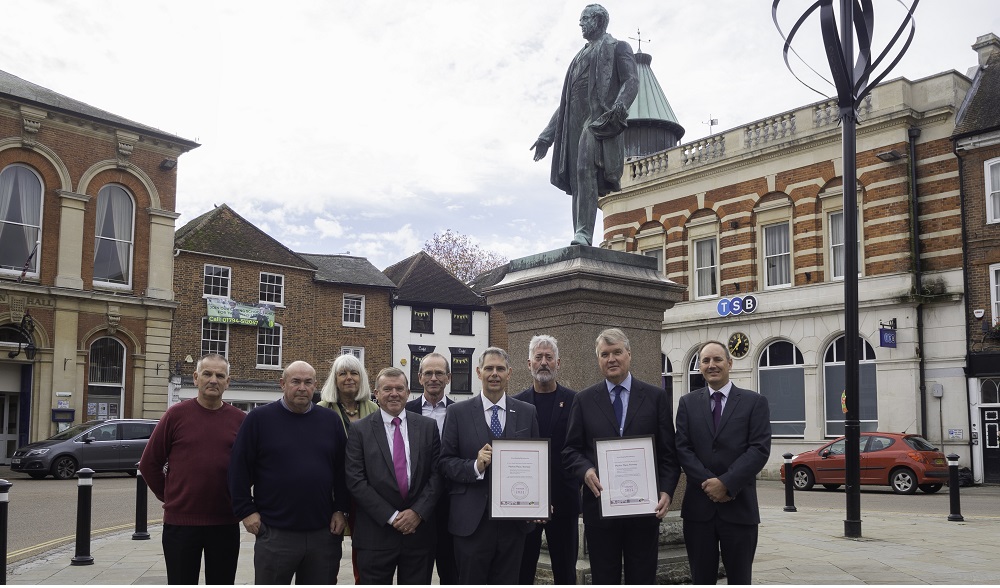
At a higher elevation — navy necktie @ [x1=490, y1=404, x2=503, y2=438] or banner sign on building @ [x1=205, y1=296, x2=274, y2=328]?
banner sign on building @ [x1=205, y1=296, x2=274, y2=328]

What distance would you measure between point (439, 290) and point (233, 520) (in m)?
37.6

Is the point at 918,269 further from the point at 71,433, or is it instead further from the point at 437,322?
the point at 437,322

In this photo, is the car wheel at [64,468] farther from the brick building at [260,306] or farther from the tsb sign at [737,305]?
the tsb sign at [737,305]

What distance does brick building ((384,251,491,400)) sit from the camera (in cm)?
4078

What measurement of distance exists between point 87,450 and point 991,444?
22.6 meters

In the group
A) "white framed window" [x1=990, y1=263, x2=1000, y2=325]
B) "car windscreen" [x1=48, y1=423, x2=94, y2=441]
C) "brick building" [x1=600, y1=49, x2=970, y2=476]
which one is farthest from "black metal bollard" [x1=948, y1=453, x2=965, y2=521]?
"car windscreen" [x1=48, y1=423, x2=94, y2=441]

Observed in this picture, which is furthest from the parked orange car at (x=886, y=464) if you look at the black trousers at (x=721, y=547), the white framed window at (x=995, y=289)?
the black trousers at (x=721, y=547)

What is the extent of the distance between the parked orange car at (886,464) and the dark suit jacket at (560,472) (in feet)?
47.4

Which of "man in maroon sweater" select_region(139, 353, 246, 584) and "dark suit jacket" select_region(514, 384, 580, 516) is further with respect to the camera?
"dark suit jacket" select_region(514, 384, 580, 516)

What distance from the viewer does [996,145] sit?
2192 centimetres

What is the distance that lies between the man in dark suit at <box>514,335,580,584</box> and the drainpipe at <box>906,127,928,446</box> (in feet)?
66.4

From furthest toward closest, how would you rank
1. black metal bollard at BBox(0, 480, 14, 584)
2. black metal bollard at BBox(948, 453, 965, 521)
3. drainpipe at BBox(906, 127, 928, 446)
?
drainpipe at BBox(906, 127, 928, 446) → black metal bollard at BBox(948, 453, 965, 521) → black metal bollard at BBox(0, 480, 14, 584)

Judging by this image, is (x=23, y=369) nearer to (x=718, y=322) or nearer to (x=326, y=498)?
(x=718, y=322)

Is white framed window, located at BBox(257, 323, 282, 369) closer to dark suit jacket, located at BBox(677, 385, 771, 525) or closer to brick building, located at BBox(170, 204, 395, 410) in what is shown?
brick building, located at BBox(170, 204, 395, 410)
